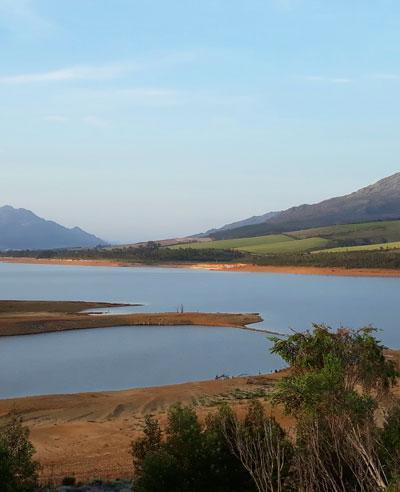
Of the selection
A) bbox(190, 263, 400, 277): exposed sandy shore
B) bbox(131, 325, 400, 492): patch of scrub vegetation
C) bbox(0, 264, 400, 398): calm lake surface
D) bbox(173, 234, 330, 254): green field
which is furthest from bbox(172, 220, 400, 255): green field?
bbox(131, 325, 400, 492): patch of scrub vegetation

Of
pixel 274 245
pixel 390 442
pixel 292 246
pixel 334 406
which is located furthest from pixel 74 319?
pixel 274 245

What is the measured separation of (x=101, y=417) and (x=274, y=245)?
145 meters

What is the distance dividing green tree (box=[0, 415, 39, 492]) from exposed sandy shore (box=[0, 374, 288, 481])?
3124 millimetres

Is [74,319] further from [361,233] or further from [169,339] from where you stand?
[361,233]

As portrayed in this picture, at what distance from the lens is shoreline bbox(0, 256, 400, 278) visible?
11050 cm

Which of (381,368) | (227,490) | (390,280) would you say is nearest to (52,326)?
(381,368)

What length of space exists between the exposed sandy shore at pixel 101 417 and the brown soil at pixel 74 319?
21248 millimetres

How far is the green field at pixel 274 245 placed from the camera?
15350 cm

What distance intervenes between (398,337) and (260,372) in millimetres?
16068

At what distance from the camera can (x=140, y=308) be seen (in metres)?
60.9

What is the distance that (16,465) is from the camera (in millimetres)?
10805

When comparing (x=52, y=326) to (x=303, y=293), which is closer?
(x=52, y=326)

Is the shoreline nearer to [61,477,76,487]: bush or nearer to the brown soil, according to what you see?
the brown soil

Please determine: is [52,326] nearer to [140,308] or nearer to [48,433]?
[140,308]
